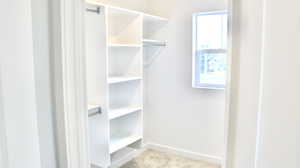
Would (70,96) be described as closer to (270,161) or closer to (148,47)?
(270,161)

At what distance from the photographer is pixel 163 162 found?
9.70ft

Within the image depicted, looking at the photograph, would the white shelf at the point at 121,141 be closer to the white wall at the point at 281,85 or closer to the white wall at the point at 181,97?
the white wall at the point at 181,97

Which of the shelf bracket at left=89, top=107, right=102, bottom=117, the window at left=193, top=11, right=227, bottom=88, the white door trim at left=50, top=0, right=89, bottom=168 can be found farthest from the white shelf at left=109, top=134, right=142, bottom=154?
the white door trim at left=50, top=0, right=89, bottom=168

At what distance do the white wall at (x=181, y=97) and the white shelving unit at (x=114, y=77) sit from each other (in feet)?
0.70

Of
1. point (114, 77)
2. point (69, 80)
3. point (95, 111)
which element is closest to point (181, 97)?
point (114, 77)

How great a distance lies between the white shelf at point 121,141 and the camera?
2.40 meters

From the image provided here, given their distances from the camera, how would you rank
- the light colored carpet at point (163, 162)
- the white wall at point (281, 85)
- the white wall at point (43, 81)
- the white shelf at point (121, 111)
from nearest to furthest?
1. the white wall at point (281, 85)
2. the white wall at point (43, 81)
3. the white shelf at point (121, 111)
4. the light colored carpet at point (163, 162)

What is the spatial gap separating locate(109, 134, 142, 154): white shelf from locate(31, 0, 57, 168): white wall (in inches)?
57.6

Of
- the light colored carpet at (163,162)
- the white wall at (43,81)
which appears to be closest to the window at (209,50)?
the light colored carpet at (163,162)

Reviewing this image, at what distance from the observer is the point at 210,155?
2.95 meters

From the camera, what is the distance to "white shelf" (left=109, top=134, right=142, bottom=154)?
240 centimetres

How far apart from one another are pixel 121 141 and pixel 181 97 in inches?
38.7

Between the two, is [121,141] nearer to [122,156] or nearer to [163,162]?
[122,156]

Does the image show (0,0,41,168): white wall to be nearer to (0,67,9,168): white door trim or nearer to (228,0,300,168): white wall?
(0,67,9,168): white door trim
